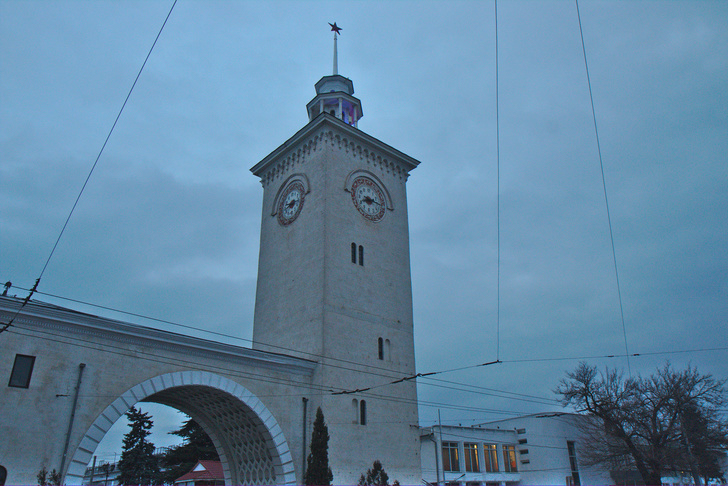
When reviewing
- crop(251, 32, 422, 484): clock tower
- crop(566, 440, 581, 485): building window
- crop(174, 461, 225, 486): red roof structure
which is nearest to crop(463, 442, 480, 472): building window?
crop(566, 440, 581, 485): building window

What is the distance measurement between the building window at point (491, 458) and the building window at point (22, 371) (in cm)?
3195

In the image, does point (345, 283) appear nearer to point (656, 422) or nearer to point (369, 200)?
point (369, 200)

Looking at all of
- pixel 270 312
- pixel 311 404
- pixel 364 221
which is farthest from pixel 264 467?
pixel 364 221

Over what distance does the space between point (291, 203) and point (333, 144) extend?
4.09 meters

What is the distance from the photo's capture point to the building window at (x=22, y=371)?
16.8m

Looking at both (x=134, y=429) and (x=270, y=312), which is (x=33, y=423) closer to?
(x=270, y=312)

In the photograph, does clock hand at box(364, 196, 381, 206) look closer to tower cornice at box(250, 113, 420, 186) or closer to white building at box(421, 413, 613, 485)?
tower cornice at box(250, 113, 420, 186)

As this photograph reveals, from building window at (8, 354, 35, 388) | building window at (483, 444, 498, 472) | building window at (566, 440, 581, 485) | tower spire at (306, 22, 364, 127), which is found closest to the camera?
building window at (8, 354, 35, 388)

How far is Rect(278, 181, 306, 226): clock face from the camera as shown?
29750 mm

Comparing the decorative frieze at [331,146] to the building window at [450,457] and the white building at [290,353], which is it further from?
the building window at [450,457]

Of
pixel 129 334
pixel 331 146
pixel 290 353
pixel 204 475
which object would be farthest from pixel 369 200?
pixel 204 475

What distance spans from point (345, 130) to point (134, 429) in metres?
29.1

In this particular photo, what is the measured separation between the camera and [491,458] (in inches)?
1585

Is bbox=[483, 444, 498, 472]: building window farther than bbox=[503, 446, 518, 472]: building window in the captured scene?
No
